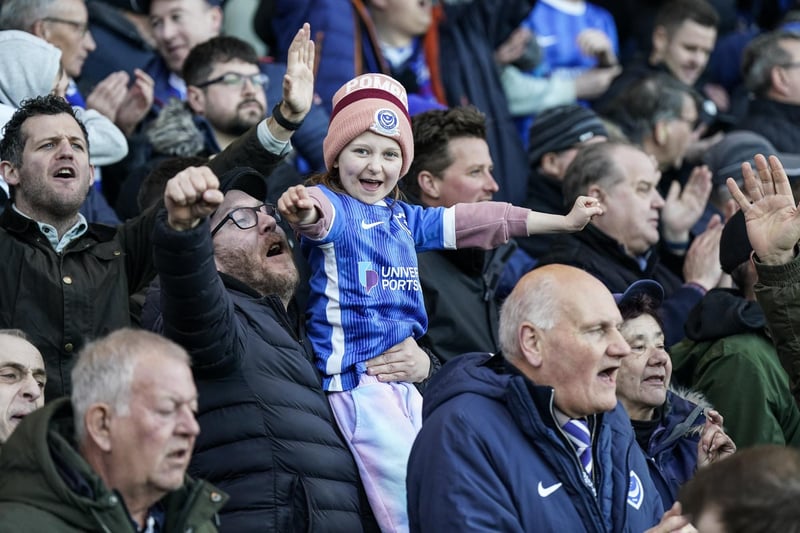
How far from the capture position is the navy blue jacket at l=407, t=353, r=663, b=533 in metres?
4.46

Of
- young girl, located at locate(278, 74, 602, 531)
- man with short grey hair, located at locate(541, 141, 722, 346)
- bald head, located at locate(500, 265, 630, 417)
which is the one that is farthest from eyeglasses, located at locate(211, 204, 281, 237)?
man with short grey hair, located at locate(541, 141, 722, 346)

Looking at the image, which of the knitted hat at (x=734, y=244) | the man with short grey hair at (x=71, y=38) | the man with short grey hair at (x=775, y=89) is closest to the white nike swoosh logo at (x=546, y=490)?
the knitted hat at (x=734, y=244)

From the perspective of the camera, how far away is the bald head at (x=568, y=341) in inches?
185

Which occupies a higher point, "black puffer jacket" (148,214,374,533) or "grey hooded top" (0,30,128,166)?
"grey hooded top" (0,30,128,166)

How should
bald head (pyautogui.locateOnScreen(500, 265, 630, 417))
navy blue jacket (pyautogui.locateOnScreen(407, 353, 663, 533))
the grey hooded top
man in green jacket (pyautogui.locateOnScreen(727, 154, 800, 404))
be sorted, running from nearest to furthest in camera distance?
navy blue jacket (pyautogui.locateOnScreen(407, 353, 663, 533)) < bald head (pyautogui.locateOnScreen(500, 265, 630, 417)) < man in green jacket (pyautogui.locateOnScreen(727, 154, 800, 404)) < the grey hooded top

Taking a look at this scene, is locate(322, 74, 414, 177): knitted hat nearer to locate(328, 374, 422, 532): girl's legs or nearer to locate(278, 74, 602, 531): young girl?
locate(278, 74, 602, 531): young girl

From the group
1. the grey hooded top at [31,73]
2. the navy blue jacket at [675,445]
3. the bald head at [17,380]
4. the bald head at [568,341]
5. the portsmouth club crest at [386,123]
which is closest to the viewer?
the bald head at [568,341]

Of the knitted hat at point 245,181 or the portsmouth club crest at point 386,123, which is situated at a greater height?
the portsmouth club crest at point 386,123

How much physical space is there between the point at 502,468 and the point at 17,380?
1.64 metres

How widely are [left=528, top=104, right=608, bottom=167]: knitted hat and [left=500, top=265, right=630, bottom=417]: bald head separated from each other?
3.42 m

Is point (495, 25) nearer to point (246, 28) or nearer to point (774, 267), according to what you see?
point (246, 28)

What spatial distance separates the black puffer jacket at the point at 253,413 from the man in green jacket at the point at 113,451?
1.48 feet

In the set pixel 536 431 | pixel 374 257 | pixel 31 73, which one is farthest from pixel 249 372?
pixel 31 73

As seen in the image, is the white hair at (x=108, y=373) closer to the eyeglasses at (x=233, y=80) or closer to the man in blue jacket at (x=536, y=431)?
the man in blue jacket at (x=536, y=431)
